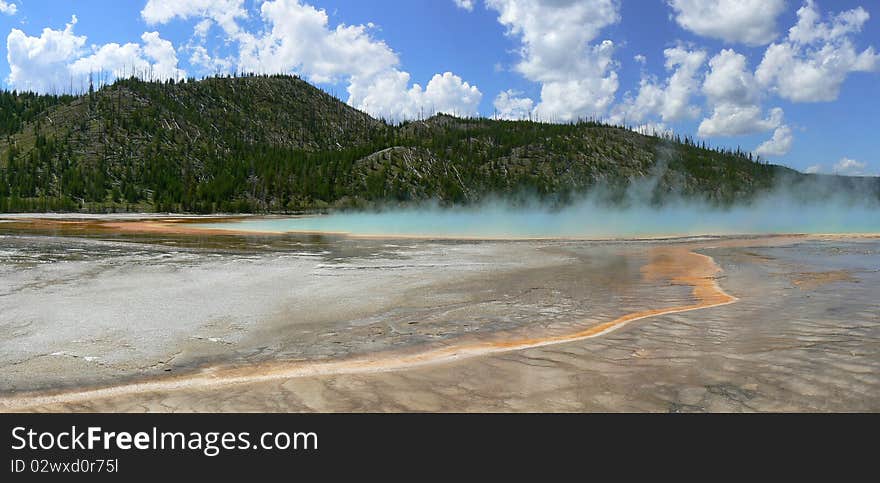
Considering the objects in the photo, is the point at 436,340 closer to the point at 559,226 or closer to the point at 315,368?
the point at 315,368

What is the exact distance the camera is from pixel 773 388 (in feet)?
20.7

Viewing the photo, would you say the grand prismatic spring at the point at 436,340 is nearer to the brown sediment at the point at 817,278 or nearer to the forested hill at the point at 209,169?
the brown sediment at the point at 817,278

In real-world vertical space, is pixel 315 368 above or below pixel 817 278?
below

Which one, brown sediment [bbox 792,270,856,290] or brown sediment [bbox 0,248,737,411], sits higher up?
Result: brown sediment [bbox 792,270,856,290]

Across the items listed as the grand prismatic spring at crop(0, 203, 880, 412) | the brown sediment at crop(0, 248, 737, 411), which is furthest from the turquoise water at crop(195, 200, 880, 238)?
the brown sediment at crop(0, 248, 737, 411)

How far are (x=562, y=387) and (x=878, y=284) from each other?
43.6 feet

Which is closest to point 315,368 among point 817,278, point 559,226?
point 817,278

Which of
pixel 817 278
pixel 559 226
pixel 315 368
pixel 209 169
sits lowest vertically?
pixel 315 368

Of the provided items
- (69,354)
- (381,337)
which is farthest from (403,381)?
(69,354)

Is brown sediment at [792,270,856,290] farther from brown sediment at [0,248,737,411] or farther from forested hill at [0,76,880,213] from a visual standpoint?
forested hill at [0,76,880,213]

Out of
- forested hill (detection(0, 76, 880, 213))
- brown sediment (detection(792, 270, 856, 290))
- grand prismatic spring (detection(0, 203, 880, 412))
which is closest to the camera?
grand prismatic spring (detection(0, 203, 880, 412))

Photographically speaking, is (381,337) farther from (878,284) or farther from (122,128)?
(122,128)

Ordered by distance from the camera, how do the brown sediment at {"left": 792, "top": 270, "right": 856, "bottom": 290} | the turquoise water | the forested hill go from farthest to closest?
the forested hill < the turquoise water < the brown sediment at {"left": 792, "top": 270, "right": 856, "bottom": 290}

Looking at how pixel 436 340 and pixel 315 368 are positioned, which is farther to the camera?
pixel 436 340
